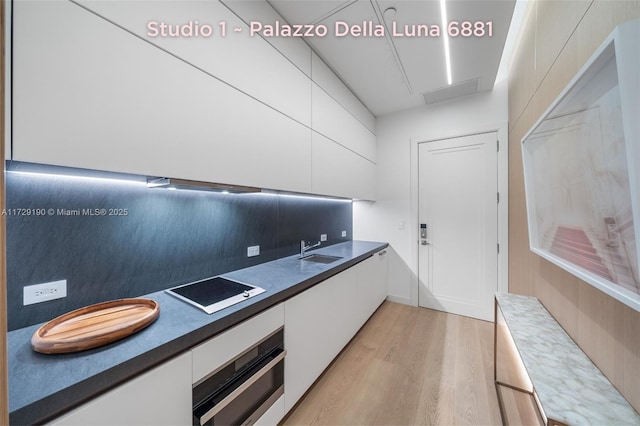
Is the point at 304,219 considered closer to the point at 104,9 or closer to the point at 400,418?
the point at 400,418

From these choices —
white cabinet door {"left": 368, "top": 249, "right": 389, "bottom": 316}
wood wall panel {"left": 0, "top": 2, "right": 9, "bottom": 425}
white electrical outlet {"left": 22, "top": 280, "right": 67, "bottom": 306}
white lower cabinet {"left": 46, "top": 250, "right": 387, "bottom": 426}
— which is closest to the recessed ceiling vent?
white cabinet door {"left": 368, "top": 249, "right": 389, "bottom": 316}

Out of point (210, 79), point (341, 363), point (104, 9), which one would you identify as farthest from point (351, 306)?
point (104, 9)

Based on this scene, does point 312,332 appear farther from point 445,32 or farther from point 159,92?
point 445,32

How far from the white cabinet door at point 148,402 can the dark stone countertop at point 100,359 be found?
0.02 metres

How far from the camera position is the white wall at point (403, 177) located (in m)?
2.86

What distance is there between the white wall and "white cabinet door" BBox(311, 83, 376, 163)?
0.34 m

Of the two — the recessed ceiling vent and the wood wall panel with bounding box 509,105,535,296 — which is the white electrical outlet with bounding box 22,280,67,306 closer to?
the wood wall panel with bounding box 509,105,535,296

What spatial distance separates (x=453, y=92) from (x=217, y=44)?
265 centimetres

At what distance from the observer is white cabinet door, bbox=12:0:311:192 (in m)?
0.72

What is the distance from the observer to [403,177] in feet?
10.6

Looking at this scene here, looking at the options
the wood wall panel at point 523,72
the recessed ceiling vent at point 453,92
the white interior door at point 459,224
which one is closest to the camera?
the wood wall panel at point 523,72

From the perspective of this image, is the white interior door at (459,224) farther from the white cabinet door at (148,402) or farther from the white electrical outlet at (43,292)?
the white electrical outlet at (43,292)

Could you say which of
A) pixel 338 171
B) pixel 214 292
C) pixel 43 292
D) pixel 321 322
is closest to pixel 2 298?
pixel 43 292

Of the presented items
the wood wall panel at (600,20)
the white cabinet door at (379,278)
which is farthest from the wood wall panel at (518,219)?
the white cabinet door at (379,278)
